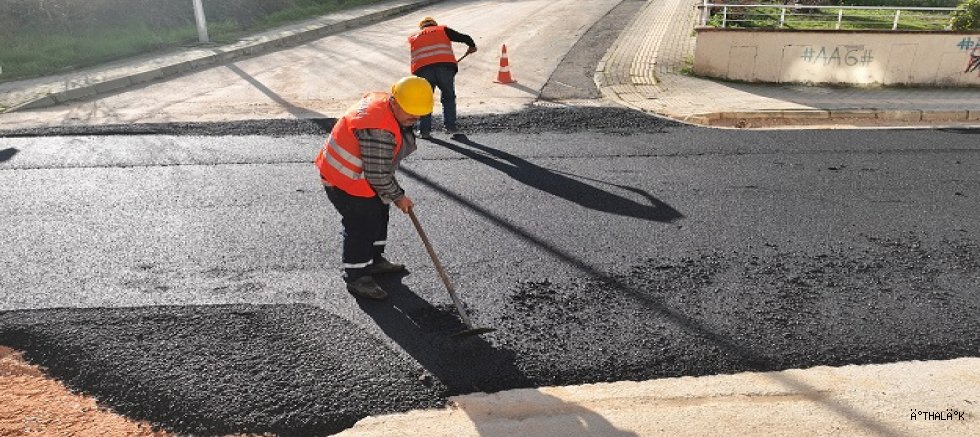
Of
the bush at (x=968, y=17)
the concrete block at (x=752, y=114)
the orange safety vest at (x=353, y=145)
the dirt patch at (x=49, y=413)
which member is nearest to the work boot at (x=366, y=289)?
the orange safety vest at (x=353, y=145)

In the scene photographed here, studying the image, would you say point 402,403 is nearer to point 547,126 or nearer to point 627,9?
point 547,126

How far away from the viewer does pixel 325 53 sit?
12.9 meters

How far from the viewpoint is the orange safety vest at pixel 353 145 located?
375 cm

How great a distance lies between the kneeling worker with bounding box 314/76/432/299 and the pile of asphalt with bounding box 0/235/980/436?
0.38m

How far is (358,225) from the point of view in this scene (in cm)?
410

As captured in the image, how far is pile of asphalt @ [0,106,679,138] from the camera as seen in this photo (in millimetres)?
7699

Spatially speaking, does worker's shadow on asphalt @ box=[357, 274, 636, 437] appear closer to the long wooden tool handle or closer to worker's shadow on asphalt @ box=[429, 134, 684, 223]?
the long wooden tool handle

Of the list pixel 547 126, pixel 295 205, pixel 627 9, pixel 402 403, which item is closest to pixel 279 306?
pixel 402 403

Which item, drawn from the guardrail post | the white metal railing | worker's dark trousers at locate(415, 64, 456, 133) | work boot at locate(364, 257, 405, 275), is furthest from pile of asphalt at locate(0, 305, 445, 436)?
the guardrail post

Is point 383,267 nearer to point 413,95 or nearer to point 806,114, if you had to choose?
point 413,95

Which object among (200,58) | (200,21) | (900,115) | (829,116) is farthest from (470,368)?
(200,21)

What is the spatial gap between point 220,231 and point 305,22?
12.1 m

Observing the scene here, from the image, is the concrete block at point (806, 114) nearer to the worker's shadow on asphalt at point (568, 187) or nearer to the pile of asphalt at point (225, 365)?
the worker's shadow on asphalt at point (568, 187)

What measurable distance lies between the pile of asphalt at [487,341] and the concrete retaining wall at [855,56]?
A: 19.3 ft
